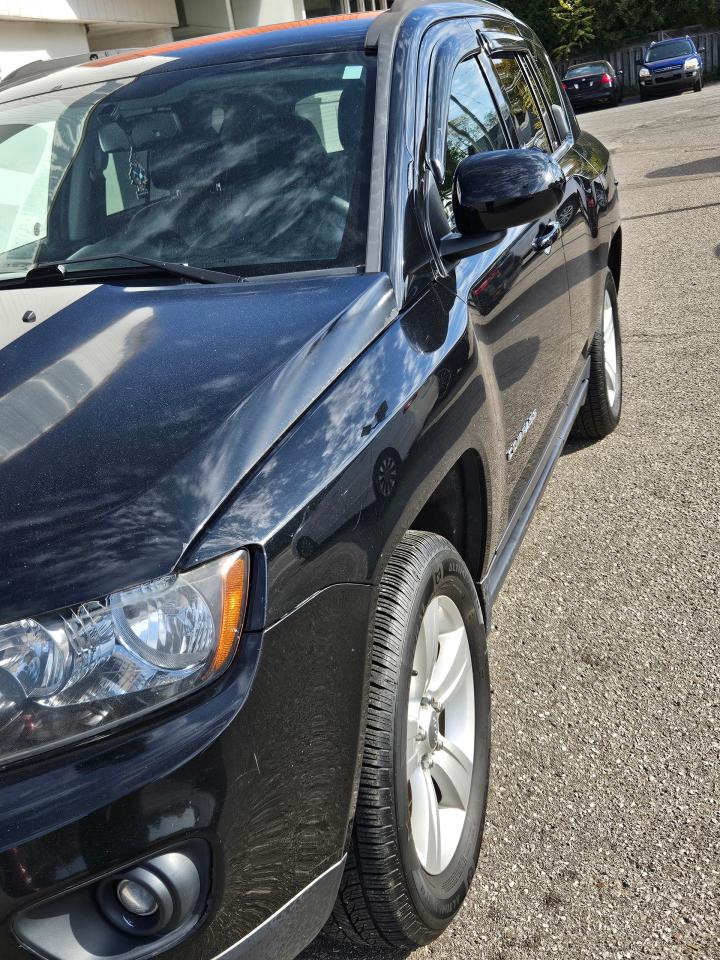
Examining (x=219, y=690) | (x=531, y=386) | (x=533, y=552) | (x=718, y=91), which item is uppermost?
(x=219, y=690)

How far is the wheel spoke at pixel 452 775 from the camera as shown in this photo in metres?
2.26

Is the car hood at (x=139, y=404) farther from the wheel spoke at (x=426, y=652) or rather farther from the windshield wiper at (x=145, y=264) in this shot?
the wheel spoke at (x=426, y=652)

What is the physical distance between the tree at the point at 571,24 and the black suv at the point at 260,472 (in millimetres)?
36310

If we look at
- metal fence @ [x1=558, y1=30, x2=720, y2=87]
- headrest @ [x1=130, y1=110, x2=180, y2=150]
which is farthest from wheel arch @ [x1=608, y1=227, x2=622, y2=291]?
metal fence @ [x1=558, y1=30, x2=720, y2=87]

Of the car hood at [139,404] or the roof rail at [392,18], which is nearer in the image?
the car hood at [139,404]

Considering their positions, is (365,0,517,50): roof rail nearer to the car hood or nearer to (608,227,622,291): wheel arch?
the car hood

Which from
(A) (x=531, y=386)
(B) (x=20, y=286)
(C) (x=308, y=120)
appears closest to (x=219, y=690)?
(B) (x=20, y=286)

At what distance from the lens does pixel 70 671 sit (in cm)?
154

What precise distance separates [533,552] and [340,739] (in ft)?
7.65

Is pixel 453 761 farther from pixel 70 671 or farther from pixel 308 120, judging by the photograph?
pixel 308 120

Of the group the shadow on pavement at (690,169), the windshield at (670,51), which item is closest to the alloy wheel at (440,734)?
the shadow on pavement at (690,169)

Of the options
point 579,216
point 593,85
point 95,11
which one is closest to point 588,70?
point 593,85

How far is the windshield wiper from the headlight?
1.06 meters

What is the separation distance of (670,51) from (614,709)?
2896 centimetres
